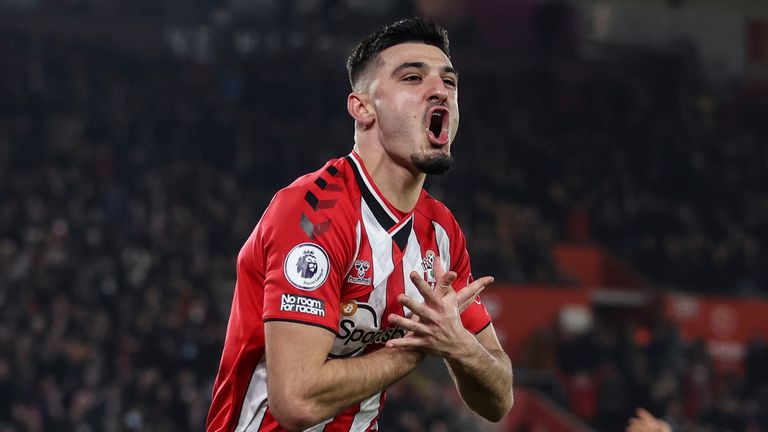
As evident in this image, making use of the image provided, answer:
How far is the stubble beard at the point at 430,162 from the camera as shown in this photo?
3990 mm

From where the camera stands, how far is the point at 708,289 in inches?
912

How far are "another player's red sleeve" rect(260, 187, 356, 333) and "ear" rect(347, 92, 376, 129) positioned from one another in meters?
0.46

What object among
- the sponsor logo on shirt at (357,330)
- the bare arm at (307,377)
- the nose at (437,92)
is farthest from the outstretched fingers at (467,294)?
the nose at (437,92)

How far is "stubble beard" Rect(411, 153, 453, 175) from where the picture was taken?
3990 mm

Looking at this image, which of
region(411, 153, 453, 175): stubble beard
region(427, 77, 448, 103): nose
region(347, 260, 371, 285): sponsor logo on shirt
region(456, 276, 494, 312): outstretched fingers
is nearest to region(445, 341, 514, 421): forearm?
region(456, 276, 494, 312): outstretched fingers

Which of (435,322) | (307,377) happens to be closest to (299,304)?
(307,377)

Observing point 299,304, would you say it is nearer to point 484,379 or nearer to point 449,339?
point 449,339

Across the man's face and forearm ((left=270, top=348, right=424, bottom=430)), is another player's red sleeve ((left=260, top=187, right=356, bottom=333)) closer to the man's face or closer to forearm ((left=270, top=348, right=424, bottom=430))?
forearm ((left=270, top=348, right=424, bottom=430))

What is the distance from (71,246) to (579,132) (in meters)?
14.4

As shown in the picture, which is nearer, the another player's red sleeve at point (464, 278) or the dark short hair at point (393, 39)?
the dark short hair at point (393, 39)

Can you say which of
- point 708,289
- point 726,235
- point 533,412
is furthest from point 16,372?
point 726,235

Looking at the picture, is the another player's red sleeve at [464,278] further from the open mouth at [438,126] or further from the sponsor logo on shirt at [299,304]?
the sponsor logo on shirt at [299,304]

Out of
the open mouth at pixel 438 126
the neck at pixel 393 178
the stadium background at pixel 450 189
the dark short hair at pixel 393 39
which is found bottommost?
the stadium background at pixel 450 189

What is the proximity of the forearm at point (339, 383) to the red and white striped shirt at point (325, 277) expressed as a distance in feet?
0.48
